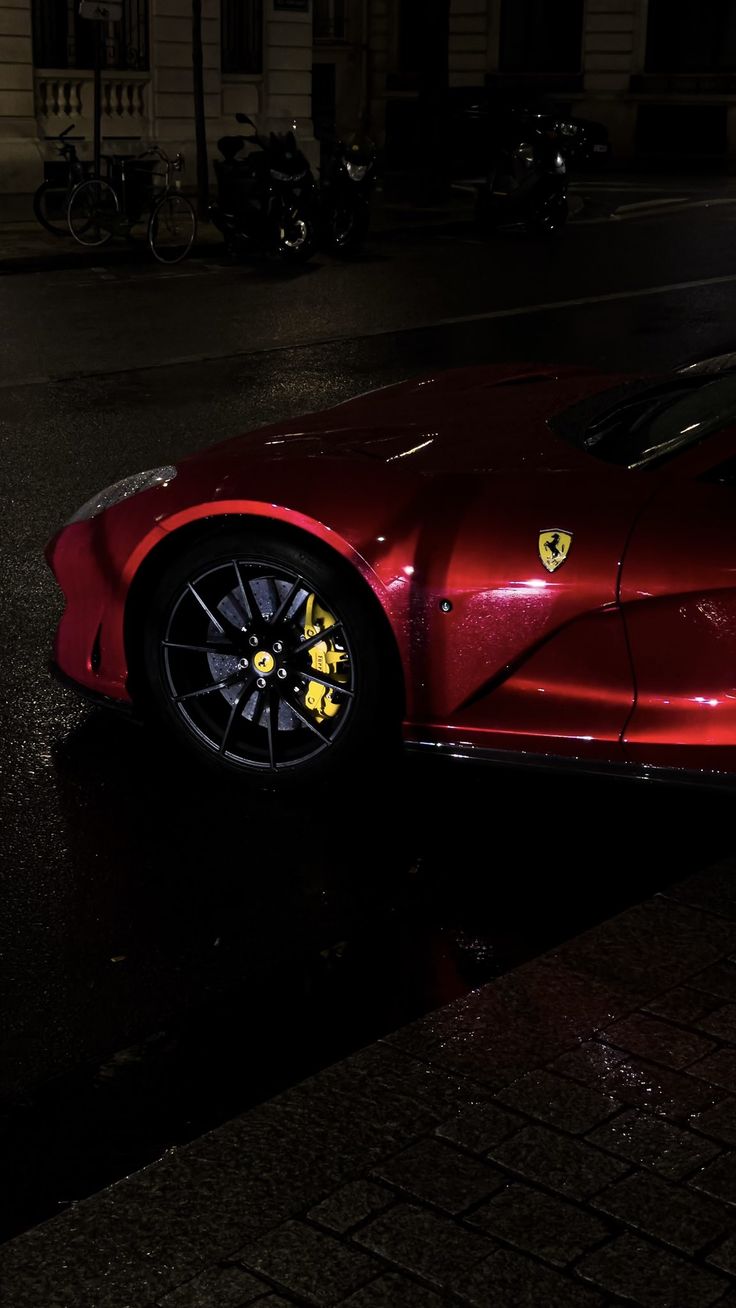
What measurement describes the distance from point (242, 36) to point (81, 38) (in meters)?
3.00

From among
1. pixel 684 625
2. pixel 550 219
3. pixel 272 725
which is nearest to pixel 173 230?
pixel 550 219

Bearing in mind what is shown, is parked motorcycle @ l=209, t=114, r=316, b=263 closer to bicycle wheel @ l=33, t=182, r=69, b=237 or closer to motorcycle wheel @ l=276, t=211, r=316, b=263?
motorcycle wheel @ l=276, t=211, r=316, b=263

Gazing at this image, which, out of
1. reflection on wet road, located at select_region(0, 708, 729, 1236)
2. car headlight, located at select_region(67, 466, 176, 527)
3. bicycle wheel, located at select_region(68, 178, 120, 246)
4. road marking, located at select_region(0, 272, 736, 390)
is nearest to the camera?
reflection on wet road, located at select_region(0, 708, 729, 1236)

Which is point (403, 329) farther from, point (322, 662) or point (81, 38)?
point (81, 38)

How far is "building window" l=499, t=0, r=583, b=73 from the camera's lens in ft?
136

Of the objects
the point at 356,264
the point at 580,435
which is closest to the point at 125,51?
the point at 356,264

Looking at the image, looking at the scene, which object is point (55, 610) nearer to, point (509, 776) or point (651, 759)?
point (509, 776)

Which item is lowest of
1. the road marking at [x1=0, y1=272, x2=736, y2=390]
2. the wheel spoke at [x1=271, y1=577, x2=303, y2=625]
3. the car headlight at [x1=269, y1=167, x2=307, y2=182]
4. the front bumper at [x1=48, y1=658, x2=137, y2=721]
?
the front bumper at [x1=48, y1=658, x2=137, y2=721]

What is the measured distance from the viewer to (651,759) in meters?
4.41

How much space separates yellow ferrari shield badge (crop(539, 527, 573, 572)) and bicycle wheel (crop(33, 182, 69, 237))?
662 inches

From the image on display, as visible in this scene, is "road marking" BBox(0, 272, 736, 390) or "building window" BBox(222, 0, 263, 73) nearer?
"road marking" BBox(0, 272, 736, 390)

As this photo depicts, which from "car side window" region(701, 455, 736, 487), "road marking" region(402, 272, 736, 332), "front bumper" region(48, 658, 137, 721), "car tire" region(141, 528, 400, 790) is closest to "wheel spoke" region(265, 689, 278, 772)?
"car tire" region(141, 528, 400, 790)

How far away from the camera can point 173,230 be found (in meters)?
19.4

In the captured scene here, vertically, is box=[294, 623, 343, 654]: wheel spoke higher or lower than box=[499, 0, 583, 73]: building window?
lower
